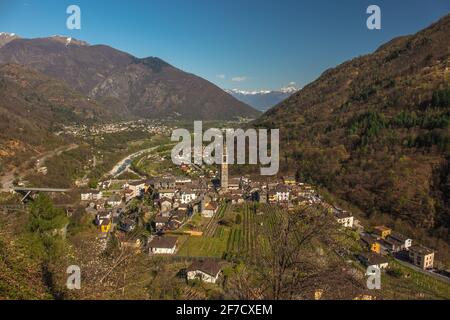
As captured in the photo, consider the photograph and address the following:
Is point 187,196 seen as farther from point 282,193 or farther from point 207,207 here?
point 282,193

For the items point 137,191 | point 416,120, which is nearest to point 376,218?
point 416,120

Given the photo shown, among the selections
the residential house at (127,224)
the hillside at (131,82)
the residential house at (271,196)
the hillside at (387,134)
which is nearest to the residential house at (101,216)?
the residential house at (127,224)

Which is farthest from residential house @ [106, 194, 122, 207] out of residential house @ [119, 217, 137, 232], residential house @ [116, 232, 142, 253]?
residential house @ [116, 232, 142, 253]

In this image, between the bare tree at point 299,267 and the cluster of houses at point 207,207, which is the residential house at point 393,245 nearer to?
the cluster of houses at point 207,207

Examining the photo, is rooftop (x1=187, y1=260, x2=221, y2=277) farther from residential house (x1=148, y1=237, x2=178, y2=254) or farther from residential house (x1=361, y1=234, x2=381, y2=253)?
residential house (x1=361, y1=234, x2=381, y2=253)

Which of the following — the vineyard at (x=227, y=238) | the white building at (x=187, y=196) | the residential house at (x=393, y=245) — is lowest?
the residential house at (x=393, y=245)
